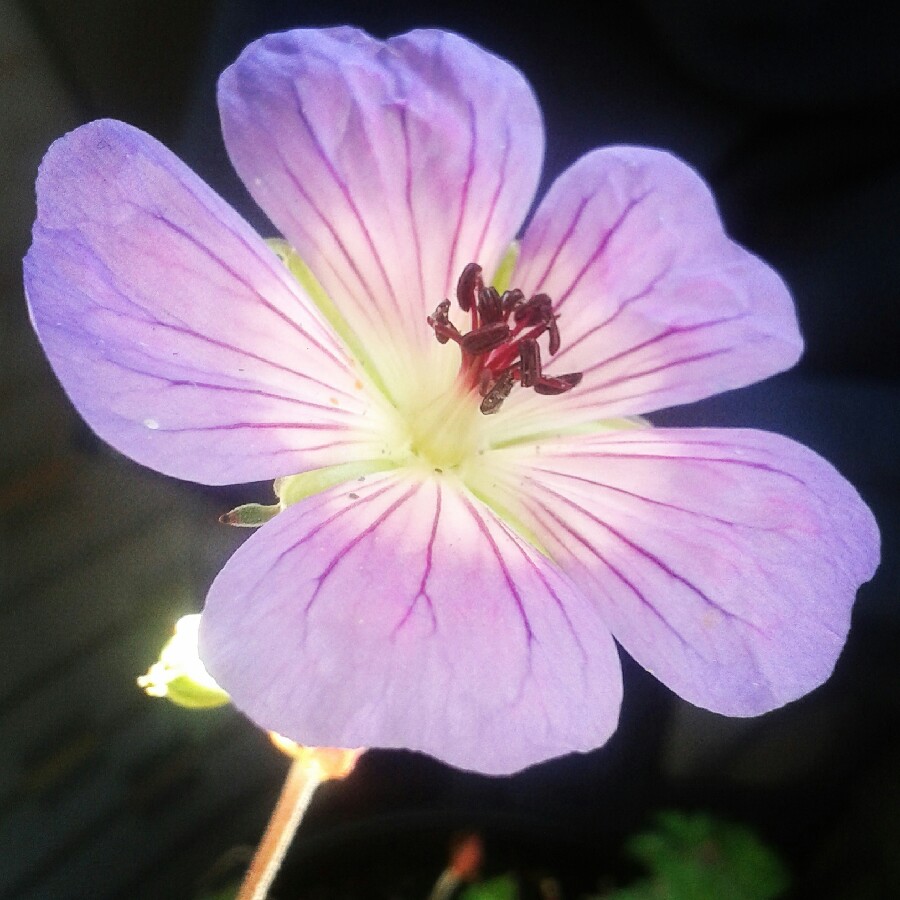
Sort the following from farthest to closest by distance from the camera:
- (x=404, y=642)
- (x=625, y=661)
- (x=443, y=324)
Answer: (x=625, y=661), (x=443, y=324), (x=404, y=642)

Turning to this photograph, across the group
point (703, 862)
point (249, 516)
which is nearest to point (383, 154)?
point (249, 516)

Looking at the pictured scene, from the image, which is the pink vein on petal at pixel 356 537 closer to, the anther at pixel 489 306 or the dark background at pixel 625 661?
the anther at pixel 489 306

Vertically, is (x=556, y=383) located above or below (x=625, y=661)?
above

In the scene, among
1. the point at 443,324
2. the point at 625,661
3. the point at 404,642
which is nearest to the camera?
the point at 404,642

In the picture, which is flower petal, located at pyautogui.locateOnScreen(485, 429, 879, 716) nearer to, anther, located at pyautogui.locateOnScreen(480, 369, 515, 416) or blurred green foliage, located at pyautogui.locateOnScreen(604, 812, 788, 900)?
anther, located at pyautogui.locateOnScreen(480, 369, 515, 416)

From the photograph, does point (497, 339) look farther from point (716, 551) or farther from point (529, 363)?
point (716, 551)

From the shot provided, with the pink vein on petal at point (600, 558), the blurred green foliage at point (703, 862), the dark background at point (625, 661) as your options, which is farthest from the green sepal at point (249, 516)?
the blurred green foliage at point (703, 862)

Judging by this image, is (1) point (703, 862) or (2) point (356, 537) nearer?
(2) point (356, 537)
